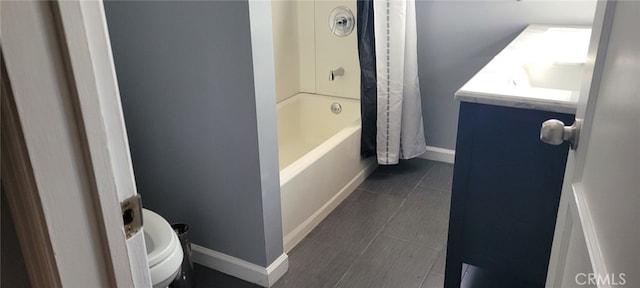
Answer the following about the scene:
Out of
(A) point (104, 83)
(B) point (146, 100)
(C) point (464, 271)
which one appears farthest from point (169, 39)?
(C) point (464, 271)

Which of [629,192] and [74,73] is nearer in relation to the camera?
[74,73]

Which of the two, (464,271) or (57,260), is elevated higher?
(57,260)

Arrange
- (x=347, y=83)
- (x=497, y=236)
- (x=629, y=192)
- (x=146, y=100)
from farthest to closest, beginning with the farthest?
(x=347, y=83), (x=146, y=100), (x=497, y=236), (x=629, y=192)

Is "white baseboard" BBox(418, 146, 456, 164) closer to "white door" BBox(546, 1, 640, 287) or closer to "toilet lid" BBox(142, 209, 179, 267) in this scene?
"toilet lid" BBox(142, 209, 179, 267)

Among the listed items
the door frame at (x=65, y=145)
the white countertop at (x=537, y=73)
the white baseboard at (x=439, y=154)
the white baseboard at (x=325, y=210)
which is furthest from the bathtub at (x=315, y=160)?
the door frame at (x=65, y=145)

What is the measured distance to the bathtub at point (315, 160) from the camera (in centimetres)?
230

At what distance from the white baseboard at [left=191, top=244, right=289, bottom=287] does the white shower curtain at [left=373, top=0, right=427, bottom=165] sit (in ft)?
3.25

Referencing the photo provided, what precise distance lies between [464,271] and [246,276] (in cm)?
90

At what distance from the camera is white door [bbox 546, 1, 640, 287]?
27.3 inches

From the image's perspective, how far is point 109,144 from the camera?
0.64 metres

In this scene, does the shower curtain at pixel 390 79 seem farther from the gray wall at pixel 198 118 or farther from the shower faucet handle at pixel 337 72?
the gray wall at pixel 198 118

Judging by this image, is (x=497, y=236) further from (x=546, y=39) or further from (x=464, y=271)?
(x=546, y=39)

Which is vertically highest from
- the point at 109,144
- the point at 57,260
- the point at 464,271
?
the point at 109,144

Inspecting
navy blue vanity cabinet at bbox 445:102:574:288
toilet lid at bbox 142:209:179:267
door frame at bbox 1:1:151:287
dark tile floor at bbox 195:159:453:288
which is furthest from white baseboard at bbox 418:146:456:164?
door frame at bbox 1:1:151:287
